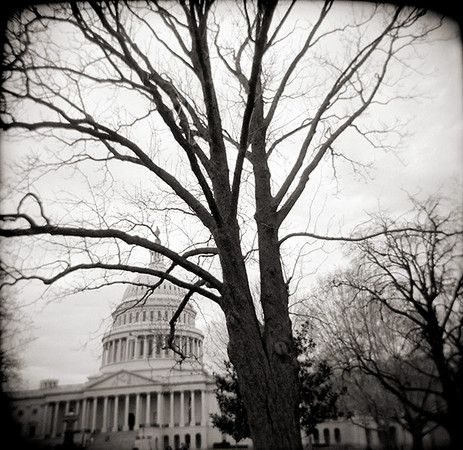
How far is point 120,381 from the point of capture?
62844 millimetres

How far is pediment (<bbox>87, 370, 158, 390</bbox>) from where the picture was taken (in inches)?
2427

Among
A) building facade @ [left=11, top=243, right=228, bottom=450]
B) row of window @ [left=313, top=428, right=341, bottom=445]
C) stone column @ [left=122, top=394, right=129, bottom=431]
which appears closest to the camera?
row of window @ [left=313, top=428, right=341, bottom=445]

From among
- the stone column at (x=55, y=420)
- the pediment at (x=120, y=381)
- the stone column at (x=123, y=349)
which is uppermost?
the stone column at (x=123, y=349)

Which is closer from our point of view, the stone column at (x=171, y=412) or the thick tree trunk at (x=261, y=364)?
the thick tree trunk at (x=261, y=364)

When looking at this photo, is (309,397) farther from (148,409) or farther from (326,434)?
(148,409)

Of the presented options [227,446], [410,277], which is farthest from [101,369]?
[410,277]

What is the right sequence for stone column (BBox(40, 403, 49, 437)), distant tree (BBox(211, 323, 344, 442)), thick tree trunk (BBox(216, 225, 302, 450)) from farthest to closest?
1. stone column (BBox(40, 403, 49, 437))
2. distant tree (BBox(211, 323, 344, 442))
3. thick tree trunk (BBox(216, 225, 302, 450))

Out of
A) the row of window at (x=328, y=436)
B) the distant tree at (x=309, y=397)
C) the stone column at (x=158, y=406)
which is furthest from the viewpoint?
the stone column at (x=158, y=406)

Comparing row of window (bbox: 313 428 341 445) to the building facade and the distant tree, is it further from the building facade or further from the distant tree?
the distant tree

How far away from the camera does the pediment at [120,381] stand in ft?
202

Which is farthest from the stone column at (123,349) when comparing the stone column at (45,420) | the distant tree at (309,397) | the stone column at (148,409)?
the distant tree at (309,397)

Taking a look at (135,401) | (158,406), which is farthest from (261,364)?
(135,401)

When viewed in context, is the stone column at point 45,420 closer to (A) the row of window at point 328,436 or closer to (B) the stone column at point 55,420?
(B) the stone column at point 55,420

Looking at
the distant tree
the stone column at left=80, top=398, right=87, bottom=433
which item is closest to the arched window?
the distant tree
